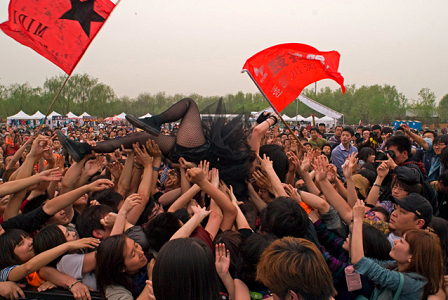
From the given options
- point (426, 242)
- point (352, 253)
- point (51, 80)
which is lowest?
point (352, 253)

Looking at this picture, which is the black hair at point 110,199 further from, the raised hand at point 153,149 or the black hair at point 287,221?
the black hair at point 287,221

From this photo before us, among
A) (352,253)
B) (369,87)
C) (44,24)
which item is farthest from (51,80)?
(352,253)

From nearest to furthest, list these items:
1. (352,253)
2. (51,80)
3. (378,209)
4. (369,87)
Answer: (352,253), (378,209), (51,80), (369,87)

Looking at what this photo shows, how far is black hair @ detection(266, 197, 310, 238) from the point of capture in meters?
2.44

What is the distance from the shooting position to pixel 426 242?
7.22 feet

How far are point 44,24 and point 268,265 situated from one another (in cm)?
466

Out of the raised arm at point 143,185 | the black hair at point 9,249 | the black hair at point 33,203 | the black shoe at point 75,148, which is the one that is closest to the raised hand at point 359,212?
the raised arm at point 143,185

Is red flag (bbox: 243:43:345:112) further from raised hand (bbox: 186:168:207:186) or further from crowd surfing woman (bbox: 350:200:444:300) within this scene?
crowd surfing woman (bbox: 350:200:444:300)

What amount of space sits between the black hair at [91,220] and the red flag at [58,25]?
9.23ft

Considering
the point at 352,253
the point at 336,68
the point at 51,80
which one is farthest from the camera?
the point at 51,80

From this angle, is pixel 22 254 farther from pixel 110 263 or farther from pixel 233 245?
pixel 233 245

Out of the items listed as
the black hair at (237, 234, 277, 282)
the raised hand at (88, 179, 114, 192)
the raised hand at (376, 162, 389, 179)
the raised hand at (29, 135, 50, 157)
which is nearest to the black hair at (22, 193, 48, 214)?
the raised hand at (29, 135, 50, 157)

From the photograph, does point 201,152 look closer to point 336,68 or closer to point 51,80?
point 336,68

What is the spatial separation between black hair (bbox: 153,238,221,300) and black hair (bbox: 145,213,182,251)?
91 centimetres
